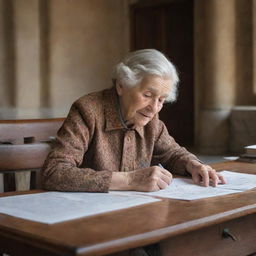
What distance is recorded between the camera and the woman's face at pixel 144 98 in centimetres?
268

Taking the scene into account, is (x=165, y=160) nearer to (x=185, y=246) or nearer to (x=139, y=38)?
(x=185, y=246)

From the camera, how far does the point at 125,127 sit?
2.78 meters

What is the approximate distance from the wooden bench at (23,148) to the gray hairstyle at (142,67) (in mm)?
528

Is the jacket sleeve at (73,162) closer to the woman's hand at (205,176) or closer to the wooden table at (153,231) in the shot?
the wooden table at (153,231)

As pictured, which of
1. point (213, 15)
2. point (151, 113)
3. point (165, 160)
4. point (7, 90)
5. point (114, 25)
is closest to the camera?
point (151, 113)

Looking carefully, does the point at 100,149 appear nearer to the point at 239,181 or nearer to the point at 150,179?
the point at 150,179

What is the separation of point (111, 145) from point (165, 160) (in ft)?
1.36

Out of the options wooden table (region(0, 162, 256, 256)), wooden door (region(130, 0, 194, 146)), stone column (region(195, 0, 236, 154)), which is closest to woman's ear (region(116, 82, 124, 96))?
wooden table (region(0, 162, 256, 256))

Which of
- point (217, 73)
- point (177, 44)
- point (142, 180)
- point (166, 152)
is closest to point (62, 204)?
point (142, 180)

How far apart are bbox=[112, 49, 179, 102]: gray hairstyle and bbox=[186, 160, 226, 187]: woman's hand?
0.43m

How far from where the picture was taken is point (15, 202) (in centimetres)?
202

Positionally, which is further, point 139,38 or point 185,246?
point 139,38

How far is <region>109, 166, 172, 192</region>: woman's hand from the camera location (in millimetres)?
2312

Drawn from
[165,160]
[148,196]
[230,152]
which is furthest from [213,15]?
[148,196]
